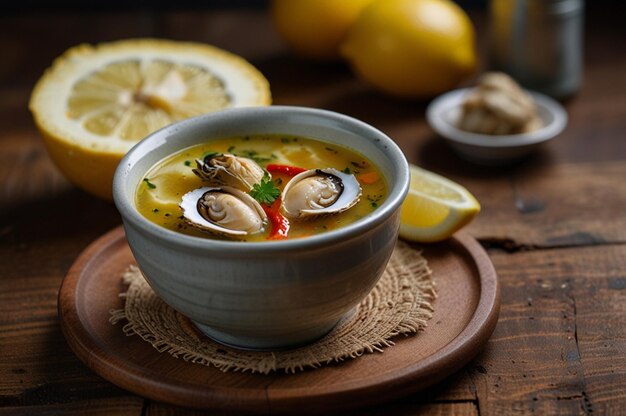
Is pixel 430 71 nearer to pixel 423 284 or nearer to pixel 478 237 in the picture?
pixel 478 237

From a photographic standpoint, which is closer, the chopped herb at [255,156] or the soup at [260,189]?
the soup at [260,189]

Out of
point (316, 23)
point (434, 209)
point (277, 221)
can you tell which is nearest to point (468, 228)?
point (434, 209)

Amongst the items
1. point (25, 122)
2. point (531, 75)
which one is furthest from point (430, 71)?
point (25, 122)

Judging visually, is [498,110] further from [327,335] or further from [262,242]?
[262,242]

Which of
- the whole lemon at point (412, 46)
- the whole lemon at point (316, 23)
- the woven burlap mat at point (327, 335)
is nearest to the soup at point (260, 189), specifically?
the woven burlap mat at point (327, 335)

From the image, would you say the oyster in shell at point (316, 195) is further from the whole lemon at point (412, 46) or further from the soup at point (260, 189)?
the whole lemon at point (412, 46)

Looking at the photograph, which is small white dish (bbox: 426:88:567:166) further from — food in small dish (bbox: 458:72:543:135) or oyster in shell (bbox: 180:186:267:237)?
oyster in shell (bbox: 180:186:267:237)
